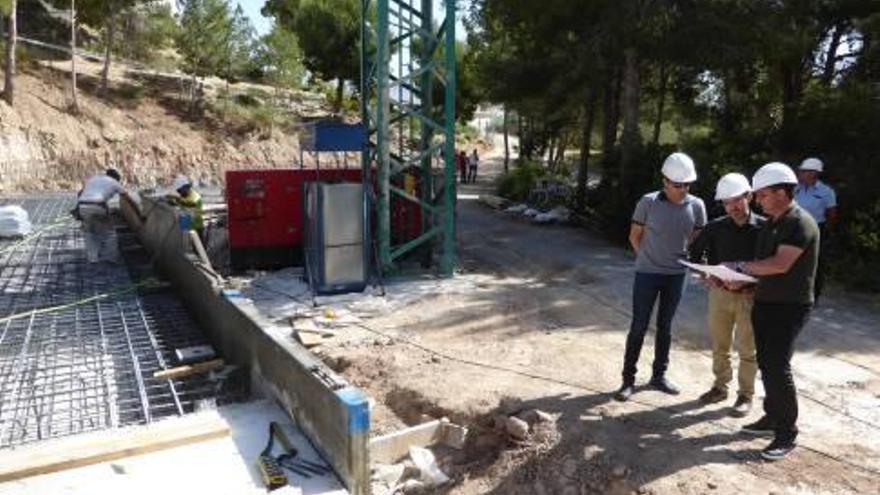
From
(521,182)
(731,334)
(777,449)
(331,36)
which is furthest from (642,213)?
(331,36)

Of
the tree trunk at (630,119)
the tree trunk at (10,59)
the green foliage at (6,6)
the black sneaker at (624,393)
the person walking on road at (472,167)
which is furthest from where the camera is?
the person walking on road at (472,167)

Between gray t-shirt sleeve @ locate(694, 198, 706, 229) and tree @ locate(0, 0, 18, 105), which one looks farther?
tree @ locate(0, 0, 18, 105)

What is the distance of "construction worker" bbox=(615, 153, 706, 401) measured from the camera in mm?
5336

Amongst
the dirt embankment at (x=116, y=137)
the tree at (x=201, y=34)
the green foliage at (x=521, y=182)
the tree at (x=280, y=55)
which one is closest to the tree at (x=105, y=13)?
the dirt embankment at (x=116, y=137)

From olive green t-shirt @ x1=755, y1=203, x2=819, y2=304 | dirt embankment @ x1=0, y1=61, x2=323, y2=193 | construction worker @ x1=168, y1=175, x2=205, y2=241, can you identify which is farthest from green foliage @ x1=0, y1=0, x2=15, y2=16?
olive green t-shirt @ x1=755, y1=203, x2=819, y2=304

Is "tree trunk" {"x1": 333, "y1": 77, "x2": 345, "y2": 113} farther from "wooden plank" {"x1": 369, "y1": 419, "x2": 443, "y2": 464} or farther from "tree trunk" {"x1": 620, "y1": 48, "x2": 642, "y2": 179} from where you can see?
"wooden plank" {"x1": 369, "y1": 419, "x2": 443, "y2": 464}

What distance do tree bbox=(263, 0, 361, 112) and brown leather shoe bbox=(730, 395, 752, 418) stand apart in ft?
94.2

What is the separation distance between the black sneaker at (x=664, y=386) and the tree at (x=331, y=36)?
92.4ft

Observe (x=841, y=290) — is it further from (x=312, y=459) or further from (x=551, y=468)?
(x=312, y=459)

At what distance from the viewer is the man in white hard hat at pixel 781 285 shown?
14.3 feet

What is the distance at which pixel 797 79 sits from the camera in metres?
15.7

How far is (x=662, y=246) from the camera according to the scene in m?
5.35

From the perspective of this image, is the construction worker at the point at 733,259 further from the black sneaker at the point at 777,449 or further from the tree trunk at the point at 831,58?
the tree trunk at the point at 831,58

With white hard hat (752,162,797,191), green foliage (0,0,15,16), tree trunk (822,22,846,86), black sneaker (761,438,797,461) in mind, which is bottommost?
black sneaker (761,438,797,461)
